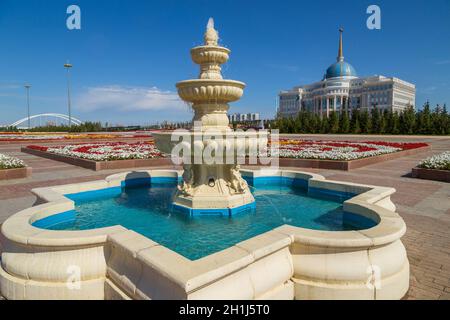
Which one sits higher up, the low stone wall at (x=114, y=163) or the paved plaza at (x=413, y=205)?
the low stone wall at (x=114, y=163)

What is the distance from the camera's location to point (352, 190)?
6926 mm

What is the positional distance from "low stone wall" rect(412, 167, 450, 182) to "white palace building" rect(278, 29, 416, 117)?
74.2m

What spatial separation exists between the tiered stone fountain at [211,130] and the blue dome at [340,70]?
92920mm

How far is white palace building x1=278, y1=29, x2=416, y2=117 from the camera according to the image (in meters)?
82.5

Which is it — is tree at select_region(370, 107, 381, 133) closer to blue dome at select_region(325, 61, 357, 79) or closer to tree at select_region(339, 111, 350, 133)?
tree at select_region(339, 111, 350, 133)

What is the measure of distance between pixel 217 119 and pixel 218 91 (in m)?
0.72

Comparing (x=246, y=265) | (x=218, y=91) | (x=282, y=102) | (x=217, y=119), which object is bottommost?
(x=246, y=265)

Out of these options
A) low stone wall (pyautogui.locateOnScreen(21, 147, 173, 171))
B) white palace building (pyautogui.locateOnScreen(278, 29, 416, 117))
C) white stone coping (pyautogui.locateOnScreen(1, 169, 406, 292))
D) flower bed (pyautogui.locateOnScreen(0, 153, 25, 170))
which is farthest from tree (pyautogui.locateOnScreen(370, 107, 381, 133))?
flower bed (pyautogui.locateOnScreen(0, 153, 25, 170))

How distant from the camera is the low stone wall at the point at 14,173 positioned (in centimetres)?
1075

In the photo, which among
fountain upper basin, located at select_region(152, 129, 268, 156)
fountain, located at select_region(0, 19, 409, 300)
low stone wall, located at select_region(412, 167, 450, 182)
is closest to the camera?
fountain, located at select_region(0, 19, 409, 300)

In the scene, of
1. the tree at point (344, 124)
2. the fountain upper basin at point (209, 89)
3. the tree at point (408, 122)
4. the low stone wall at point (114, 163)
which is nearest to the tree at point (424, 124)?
the tree at point (408, 122)

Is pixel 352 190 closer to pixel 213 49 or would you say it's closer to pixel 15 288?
pixel 213 49

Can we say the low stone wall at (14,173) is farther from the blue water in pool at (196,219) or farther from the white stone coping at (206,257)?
the white stone coping at (206,257)
